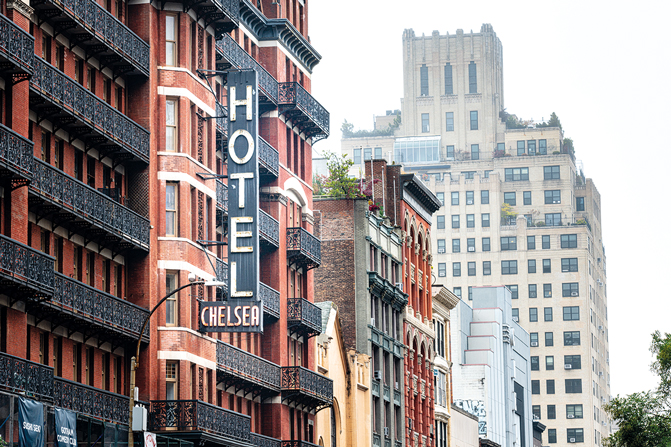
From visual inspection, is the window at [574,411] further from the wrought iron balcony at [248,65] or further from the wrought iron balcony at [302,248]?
the wrought iron balcony at [248,65]

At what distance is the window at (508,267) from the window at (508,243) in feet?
7.15

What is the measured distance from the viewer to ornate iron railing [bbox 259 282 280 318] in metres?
61.1

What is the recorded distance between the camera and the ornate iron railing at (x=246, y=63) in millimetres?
58856

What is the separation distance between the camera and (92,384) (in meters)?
47.0

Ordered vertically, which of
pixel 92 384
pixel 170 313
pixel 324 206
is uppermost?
pixel 324 206

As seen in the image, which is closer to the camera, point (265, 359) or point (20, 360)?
point (20, 360)

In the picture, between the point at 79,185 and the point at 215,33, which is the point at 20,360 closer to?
the point at 79,185

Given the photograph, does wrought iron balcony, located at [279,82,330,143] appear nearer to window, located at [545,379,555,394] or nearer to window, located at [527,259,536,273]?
window, located at [545,379,555,394]

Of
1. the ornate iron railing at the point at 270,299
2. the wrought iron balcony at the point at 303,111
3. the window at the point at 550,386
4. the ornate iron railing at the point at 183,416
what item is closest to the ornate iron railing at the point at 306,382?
the ornate iron railing at the point at 270,299

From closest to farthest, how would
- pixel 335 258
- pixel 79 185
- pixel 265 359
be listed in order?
pixel 79 185 < pixel 265 359 < pixel 335 258

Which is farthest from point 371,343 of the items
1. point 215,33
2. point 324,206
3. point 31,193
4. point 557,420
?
point 557,420

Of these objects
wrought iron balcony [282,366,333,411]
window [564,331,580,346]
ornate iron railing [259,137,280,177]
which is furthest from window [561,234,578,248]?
ornate iron railing [259,137,280,177]

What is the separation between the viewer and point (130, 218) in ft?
160

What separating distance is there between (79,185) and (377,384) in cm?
3944
